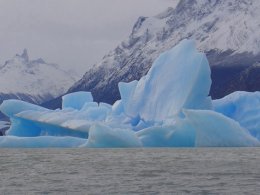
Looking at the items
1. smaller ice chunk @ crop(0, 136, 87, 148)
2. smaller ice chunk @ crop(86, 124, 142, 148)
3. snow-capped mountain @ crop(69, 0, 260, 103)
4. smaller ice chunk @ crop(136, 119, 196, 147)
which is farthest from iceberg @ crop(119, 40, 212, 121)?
snow-capped mountain @ crop(69, 0, 260, 103)

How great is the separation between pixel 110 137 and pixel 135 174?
16.2 m

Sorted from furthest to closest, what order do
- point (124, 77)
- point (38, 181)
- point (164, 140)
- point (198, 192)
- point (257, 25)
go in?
1. point (124, 77)
2. point (257, 25)
3. point (164, 140)
4. point (38, 181)
5. point (198, 192)

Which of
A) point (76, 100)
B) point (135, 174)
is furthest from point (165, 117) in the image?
point (135, 174)

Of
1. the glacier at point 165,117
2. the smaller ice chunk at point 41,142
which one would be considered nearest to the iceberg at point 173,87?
the glacier at point 165,117

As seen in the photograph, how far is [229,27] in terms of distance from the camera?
179000 millimetres

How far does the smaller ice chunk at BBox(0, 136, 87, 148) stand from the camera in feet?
162

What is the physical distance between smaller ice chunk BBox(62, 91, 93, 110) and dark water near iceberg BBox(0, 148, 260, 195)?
1761cm

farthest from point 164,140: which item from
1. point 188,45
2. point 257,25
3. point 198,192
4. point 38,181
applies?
point 257,25

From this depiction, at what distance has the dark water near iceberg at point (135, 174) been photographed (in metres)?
26.0

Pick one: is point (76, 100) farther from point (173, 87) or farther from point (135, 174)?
point (135, 174)

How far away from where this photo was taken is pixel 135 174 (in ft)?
104

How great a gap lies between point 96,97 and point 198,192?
149739mm

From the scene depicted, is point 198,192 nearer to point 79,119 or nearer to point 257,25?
point 79,119

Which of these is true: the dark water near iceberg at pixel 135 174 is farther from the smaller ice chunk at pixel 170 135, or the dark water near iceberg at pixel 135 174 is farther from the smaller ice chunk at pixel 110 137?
the smaller ice chunk at pixel 170 135
